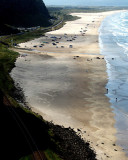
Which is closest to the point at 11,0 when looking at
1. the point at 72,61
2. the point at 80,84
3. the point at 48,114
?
the point at 72,61

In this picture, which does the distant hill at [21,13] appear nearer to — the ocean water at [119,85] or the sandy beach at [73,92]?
the sandy beach at [73,92]

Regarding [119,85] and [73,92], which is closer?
[73,92]

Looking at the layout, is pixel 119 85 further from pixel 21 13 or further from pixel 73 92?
pixel 21 13

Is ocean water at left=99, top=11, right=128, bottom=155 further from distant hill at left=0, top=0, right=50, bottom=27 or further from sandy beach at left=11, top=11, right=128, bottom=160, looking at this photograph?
distant hill at left=0, top=0, right=50, bottom=27

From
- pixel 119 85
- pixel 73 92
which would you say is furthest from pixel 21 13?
pixel 73 92

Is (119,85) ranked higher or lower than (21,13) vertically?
lower

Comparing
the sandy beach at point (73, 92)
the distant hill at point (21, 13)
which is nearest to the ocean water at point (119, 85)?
the sandy beach at point (73, 92)
